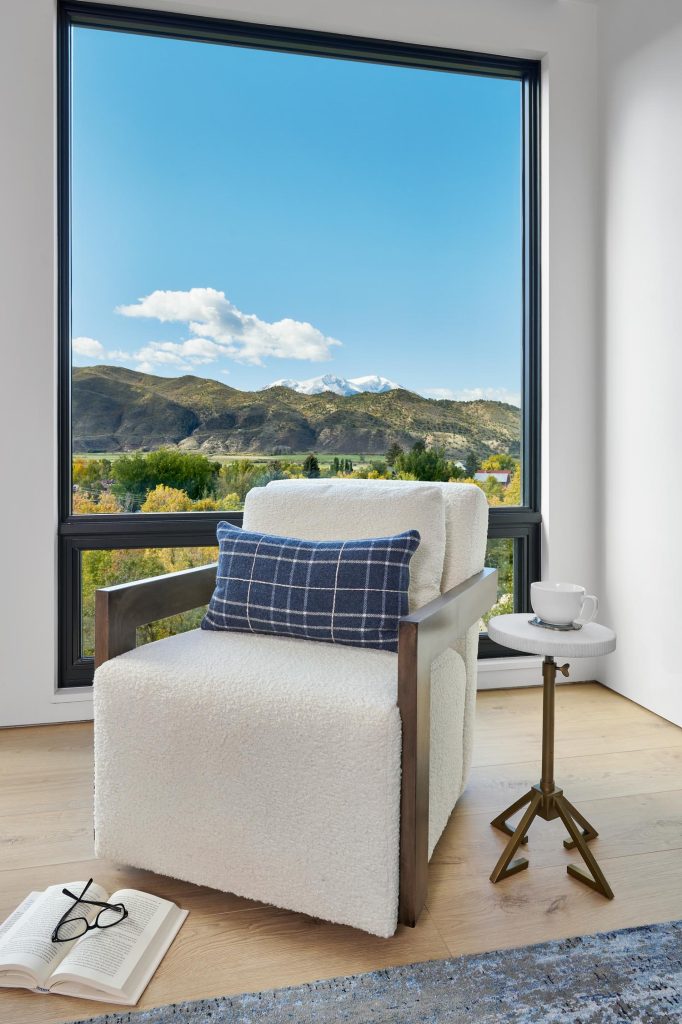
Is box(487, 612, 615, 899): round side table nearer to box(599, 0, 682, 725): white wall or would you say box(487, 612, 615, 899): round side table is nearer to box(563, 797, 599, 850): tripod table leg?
box(563, 797, 599, 850): tripod table leg

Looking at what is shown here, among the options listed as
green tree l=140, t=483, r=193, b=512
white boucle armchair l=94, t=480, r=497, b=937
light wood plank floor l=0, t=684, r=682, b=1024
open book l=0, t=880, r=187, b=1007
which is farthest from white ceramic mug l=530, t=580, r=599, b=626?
green tree l=140, t=483, r=193, b=512

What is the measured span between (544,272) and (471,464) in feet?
2.85

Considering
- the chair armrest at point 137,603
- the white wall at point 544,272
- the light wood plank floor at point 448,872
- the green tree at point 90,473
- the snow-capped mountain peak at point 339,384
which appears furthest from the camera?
the snow-capped mountain peak at point 339,384

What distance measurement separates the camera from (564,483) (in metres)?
3.08

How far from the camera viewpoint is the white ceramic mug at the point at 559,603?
64.6 inches

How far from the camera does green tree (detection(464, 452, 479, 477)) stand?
3.16 m

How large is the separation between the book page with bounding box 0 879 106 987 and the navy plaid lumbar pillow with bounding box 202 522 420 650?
0.68 m

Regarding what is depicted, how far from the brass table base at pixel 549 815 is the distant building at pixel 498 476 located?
1525 mm

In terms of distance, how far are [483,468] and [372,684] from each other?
1.88m

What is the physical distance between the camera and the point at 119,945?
1.38 meters

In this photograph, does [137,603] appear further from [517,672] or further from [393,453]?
[517,672]

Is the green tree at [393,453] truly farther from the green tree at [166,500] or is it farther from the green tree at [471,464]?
the green tree at [166,500]

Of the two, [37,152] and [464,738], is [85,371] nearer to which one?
[37,152]

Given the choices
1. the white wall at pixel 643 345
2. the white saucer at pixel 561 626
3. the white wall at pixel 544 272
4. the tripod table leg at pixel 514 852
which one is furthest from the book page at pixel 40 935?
the white wall at pixel 643 345
